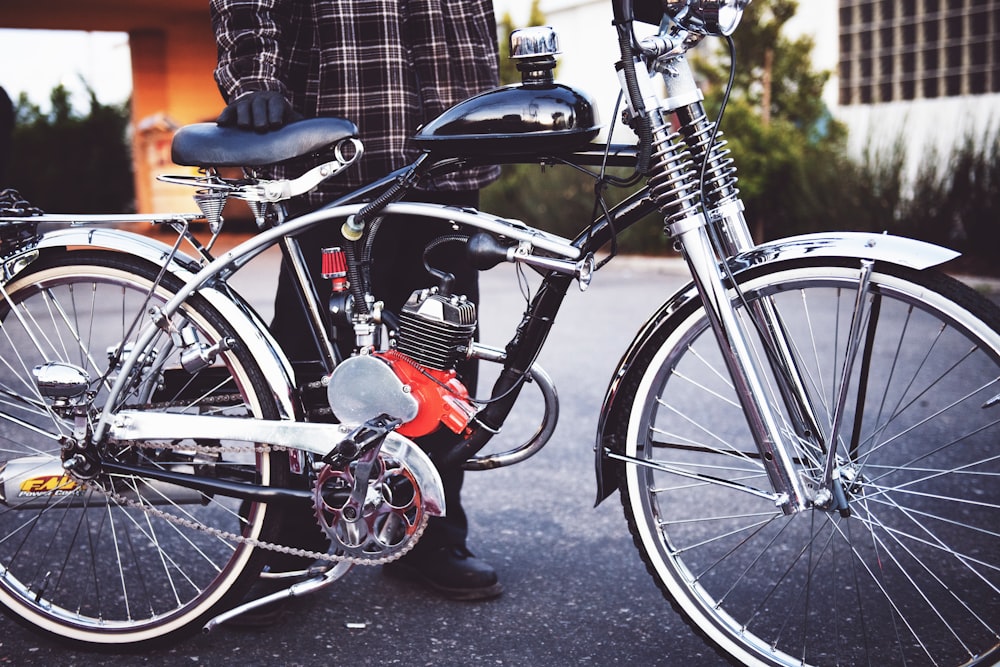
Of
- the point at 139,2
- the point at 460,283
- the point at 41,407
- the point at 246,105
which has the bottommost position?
the point at 41,407

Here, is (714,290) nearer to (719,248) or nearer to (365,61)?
(719,248)

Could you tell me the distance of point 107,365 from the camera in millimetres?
2316

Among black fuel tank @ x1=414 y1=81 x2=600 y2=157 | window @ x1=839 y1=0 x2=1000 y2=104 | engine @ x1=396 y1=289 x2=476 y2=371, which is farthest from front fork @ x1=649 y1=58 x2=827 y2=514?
window @ x1=839 y1=0 x2=1000 y2=104

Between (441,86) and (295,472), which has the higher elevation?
(441,86)

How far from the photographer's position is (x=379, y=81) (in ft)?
8.11

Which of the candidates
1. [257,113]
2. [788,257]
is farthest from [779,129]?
[257,113]

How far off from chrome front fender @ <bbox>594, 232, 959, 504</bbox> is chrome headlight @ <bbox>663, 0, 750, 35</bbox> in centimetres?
43

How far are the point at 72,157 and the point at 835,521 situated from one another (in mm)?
17191

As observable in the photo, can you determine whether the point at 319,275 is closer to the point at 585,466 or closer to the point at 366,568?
A: the point at 366,568

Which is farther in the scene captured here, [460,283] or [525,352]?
[460,283]

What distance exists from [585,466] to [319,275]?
1747mm

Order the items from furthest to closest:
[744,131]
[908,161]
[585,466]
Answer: [744,131] < [908,161] < [585,466]

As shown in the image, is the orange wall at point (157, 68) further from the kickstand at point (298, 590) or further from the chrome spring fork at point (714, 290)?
the chrome spring fork at point (714, 290)

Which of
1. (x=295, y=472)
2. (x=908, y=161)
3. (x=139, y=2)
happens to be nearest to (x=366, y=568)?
(x=295, y=472)
